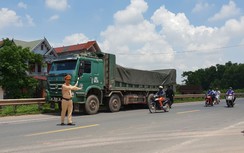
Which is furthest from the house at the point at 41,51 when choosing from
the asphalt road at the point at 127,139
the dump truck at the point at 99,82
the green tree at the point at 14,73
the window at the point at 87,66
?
the asphalt road at the point at 127,139

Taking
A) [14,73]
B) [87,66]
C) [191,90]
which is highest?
[14,73]

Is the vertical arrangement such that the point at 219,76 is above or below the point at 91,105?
above

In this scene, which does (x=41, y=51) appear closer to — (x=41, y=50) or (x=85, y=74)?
(x=41, y=50)

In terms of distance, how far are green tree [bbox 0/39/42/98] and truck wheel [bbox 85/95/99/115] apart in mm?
21912

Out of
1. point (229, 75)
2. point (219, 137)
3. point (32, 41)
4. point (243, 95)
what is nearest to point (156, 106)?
point (219, 137)

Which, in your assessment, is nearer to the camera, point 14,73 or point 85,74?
point 85,74

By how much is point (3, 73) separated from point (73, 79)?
24.5 metres

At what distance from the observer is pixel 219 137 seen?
373 inches

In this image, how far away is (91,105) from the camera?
693 inches

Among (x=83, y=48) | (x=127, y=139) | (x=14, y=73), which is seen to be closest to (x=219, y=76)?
(x=83, y=48)

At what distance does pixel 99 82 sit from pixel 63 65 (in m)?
2.12

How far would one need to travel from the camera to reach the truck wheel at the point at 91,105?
1728cm

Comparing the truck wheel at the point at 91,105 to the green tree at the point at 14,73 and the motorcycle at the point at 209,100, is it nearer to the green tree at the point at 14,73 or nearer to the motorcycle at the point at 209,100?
the motorcycle at the point at 209,100

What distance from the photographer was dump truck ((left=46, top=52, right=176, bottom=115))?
17.1 metres
